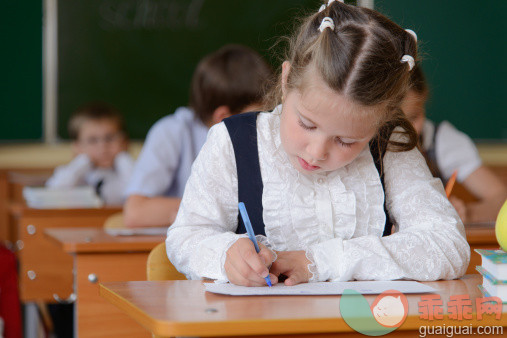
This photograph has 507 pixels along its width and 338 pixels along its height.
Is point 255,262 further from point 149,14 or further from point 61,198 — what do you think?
point 149,14

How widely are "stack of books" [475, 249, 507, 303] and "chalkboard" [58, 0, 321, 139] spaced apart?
141 inches

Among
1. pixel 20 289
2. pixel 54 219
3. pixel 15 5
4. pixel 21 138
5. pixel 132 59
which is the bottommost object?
pixel 20 289

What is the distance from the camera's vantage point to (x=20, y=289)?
3127mm

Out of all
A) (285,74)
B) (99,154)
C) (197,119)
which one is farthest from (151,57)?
(285,74)

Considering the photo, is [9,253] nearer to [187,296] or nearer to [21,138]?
[21,138]

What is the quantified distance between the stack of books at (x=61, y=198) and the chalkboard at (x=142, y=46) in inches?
55.8

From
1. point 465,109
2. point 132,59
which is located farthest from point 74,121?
point 465,109

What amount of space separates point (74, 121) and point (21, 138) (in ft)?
1.27

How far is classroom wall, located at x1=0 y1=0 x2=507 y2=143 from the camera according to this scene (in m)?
4.59

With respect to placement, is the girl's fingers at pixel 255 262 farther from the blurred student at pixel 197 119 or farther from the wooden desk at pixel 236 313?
the blurred student at pixel 197 119

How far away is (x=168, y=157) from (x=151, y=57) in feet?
6.54

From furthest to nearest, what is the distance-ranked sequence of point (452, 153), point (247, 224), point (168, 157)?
point (452, 153) → point (168, 157) → point (247, 224)

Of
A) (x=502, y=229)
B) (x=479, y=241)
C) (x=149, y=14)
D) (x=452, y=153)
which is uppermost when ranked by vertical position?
(x=149, y=14)

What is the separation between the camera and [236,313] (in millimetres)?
942
